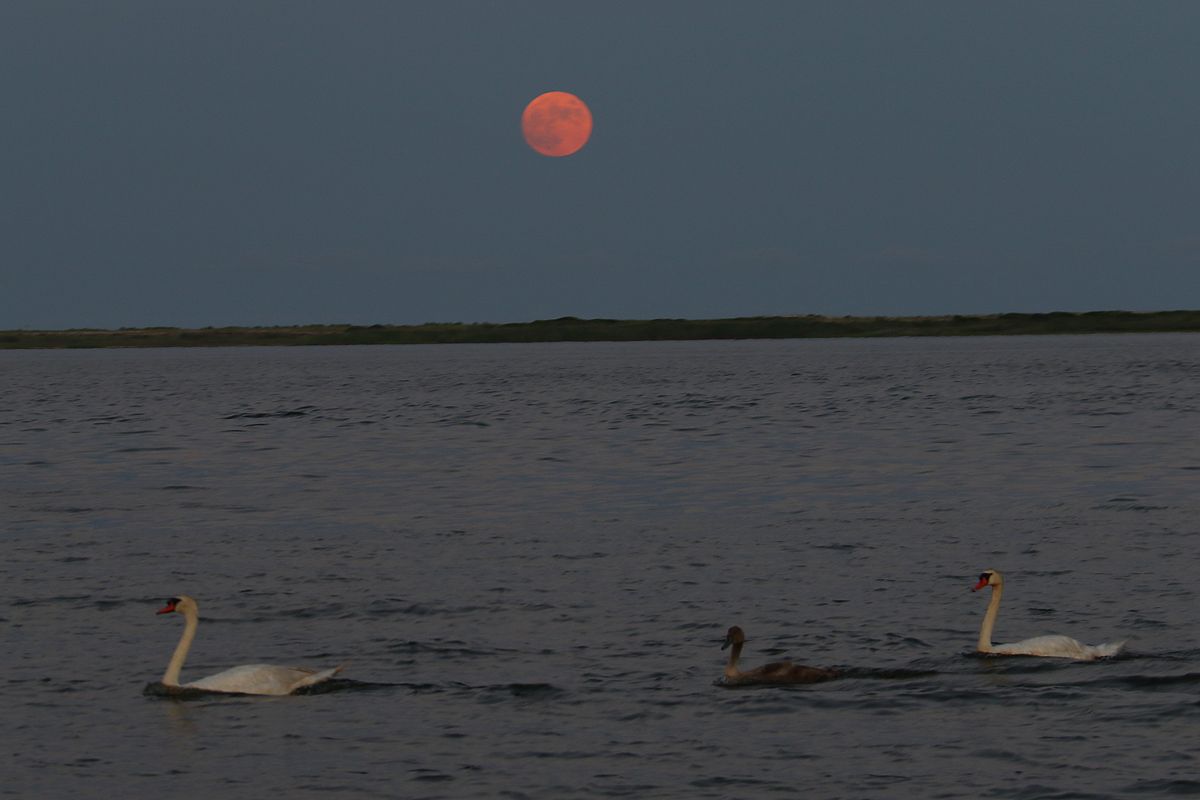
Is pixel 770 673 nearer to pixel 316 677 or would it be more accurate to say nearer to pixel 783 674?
pixel 783 674

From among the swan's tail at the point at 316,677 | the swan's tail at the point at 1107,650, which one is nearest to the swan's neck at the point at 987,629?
the swan's tail at the point at 1107,650

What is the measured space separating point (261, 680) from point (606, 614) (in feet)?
16.4

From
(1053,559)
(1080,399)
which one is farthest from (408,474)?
(1080,399)

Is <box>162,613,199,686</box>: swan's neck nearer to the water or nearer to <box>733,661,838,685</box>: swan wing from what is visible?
the water

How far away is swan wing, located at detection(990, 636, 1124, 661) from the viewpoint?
1669cm

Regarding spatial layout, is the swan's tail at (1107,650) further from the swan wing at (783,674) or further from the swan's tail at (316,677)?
the swan's tail at (316,677)

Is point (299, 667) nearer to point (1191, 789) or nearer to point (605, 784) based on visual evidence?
point (605, 784)

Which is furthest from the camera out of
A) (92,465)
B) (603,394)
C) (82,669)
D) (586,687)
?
(603,394)

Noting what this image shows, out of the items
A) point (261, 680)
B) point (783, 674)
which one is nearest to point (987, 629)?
point (783, 674)

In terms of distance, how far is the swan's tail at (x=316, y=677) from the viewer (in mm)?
15969

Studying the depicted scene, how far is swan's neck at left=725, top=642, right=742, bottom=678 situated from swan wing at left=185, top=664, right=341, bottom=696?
3.81m

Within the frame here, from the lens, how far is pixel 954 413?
59094 millimetres

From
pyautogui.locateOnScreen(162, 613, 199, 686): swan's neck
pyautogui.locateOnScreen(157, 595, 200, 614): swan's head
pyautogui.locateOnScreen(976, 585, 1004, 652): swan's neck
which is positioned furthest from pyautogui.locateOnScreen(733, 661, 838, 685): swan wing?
pyautogui.locateOnScreen(157, 595, 200, 614): swan's head

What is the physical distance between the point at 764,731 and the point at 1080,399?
55.2 m
